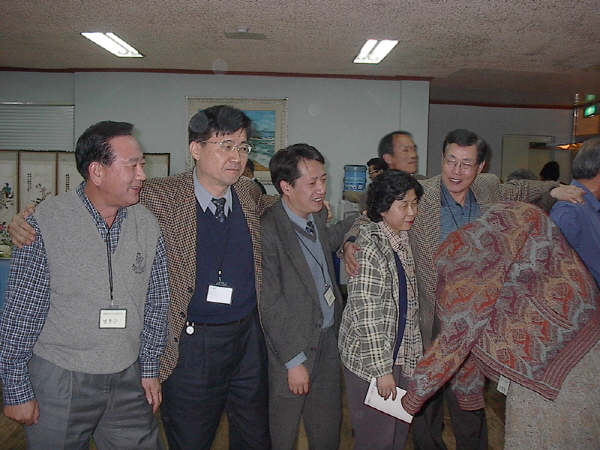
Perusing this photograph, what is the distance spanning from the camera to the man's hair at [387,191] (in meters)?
2.27

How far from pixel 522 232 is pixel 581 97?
948cm

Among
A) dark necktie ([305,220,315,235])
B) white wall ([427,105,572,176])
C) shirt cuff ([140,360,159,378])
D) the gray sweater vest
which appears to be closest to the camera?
the gray sweater vest

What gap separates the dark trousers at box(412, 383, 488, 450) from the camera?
264 centimetres

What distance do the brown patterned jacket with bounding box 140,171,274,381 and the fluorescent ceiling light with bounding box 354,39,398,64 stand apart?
3.79m

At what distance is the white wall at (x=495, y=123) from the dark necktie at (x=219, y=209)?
8.64 m

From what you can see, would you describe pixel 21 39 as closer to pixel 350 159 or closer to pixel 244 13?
pixel 244 13

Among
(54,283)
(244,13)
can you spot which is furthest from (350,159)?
(54,283)

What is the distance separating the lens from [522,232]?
1.32 meters

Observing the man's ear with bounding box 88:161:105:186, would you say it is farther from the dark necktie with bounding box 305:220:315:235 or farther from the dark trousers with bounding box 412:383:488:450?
the dark trousers with bounding box 412:383:488:450

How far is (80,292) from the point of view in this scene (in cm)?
174

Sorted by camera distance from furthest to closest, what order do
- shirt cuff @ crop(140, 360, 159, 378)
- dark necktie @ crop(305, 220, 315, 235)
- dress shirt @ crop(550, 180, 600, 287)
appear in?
1. dark necktie @ crop(305, 220, 315, 235)
2. shirt cuff @ crop(140, 360, 159, 378)
3. dress shirt @ crop(550, 180, 600, 287)

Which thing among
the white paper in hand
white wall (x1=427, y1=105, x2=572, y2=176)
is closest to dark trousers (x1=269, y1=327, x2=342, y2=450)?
the white paper in hand

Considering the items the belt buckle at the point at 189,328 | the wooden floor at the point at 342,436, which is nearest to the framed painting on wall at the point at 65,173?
the wooden floor at the point at 342,436

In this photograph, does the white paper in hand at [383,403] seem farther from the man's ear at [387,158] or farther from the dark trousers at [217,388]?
the man's ear at [387,158]
